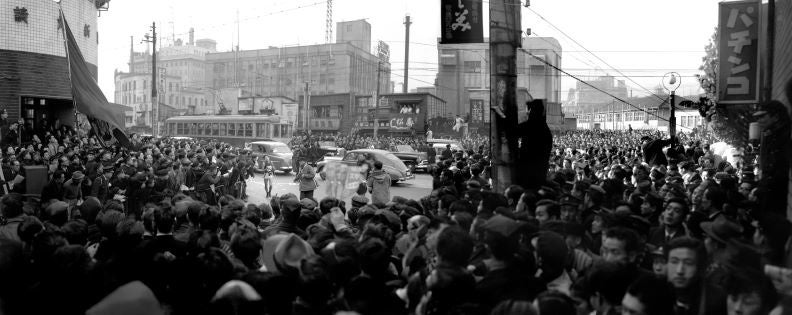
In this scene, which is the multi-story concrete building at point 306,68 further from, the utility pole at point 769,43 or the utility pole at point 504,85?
the utility pole at point 504,85

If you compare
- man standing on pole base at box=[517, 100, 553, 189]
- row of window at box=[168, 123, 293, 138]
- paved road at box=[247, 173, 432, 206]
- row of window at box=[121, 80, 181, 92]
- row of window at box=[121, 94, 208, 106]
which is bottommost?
paved road at box=[247, 173, 432, 206]

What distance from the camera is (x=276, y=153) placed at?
1065 inches

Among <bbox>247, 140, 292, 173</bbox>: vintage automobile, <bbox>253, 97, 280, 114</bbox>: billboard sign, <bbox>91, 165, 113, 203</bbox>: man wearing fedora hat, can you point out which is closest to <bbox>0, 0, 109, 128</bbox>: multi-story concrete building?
<bbox>247, 140, 292, 173</bbox>: vintage automobile

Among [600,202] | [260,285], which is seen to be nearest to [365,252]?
[260,285]

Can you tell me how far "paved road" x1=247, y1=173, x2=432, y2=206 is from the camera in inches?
746

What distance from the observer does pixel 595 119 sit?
112625 millimetres

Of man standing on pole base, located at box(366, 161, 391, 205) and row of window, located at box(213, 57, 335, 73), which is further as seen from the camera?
row of window, located at box(213, 57, 335, 73)

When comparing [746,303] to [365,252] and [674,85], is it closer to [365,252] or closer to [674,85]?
[365,252]

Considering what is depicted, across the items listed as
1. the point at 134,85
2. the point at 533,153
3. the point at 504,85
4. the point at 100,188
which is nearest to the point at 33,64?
the point at 100,188

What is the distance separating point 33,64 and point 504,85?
21749mm

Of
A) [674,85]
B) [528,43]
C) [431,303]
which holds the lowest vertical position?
[431,303]

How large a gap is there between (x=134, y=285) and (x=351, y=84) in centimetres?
8150

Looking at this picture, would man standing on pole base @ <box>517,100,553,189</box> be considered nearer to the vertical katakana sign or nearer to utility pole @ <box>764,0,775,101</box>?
the vertical katakana sign

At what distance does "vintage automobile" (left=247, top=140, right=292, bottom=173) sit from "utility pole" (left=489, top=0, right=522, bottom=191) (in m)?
18.9
